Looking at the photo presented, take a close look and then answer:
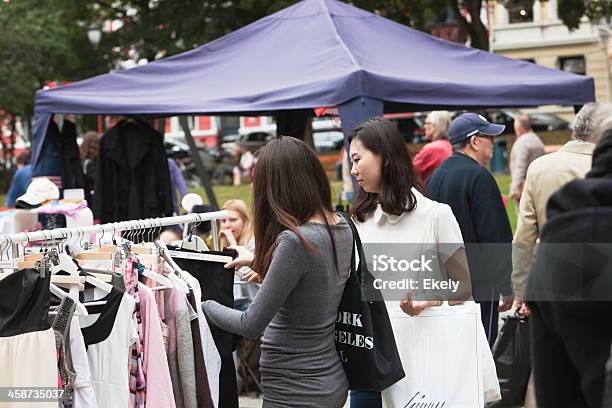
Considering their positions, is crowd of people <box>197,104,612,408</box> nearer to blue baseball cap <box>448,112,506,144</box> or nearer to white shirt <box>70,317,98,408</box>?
blue baseball cap <box>448,112,506,144</box>

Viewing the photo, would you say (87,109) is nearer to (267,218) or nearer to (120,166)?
(120,166)

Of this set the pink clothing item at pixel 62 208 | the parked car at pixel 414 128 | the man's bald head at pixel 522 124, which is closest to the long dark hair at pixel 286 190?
the pink clothing item at pixel 62 208

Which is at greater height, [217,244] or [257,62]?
[257,62]

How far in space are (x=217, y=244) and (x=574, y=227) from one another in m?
3.02

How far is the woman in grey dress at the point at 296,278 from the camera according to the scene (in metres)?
3.64

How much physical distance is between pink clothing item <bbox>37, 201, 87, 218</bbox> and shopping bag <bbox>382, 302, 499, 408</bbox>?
9.92 ft

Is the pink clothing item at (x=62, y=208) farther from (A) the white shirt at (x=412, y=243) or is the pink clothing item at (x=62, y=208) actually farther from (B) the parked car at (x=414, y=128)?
(B) the parked car at (x=414, y=128)

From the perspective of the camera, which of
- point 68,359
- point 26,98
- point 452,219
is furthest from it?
point 26,98

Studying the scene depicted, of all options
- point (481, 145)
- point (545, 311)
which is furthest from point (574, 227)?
point (481, 145)

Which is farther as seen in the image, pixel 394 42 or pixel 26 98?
pixel 26 98

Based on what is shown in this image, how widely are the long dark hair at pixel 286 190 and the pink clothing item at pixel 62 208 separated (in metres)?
3.22

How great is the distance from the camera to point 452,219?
15.4 feet

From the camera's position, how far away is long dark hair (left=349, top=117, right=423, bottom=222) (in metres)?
4.60

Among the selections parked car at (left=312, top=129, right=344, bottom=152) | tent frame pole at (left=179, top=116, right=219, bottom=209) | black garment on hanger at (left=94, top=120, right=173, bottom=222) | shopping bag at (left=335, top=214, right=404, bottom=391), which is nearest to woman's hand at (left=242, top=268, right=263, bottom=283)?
shopping bag at (left=335, top=214, right=404, bottom=391)
